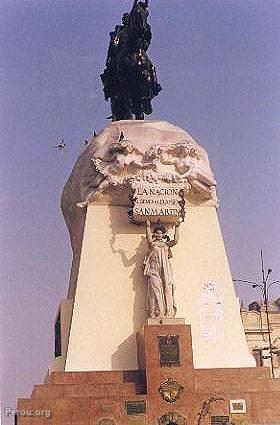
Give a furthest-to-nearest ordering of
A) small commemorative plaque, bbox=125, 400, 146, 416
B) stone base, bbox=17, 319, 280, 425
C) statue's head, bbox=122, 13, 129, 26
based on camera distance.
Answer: statue's head, bbox=122, 13, 129, 26 → small commemorative plaque, bbox=125, 400, 146, 416 → stone base, bbox=17, 319, 280, 425

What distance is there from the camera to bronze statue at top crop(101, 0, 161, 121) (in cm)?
1639

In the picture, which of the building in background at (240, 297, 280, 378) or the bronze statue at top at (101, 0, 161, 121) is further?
the building in background at (240, 297, 280, 378)

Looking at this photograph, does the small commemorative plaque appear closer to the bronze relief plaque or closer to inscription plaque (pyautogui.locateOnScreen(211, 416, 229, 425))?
the bronze relief plaque

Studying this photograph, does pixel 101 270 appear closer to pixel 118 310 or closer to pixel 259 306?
pixel 118 310

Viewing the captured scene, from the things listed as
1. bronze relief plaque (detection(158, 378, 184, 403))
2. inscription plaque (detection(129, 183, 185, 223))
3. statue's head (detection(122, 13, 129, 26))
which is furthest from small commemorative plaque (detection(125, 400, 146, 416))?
statue's head (detection(122, 13, 129, 26))

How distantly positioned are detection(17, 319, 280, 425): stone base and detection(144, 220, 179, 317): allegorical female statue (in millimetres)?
613

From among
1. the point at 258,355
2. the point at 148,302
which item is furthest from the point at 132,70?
the point at 258,355

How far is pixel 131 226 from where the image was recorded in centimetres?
1385

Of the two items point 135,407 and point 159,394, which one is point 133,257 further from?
point 135,407

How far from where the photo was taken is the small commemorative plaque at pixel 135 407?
11.5 m

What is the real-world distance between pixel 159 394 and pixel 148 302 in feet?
6.21

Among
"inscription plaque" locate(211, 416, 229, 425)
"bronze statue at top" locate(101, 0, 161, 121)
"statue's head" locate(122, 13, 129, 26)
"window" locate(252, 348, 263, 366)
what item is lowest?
"inscription plaque" locate(211, 416, 229, 425)

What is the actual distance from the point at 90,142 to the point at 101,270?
332 centimetres

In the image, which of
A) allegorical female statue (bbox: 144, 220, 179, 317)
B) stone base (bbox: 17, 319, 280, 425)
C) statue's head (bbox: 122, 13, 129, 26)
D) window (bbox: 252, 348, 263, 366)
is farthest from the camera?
window (bbox: 252, 348, 263, 366)
